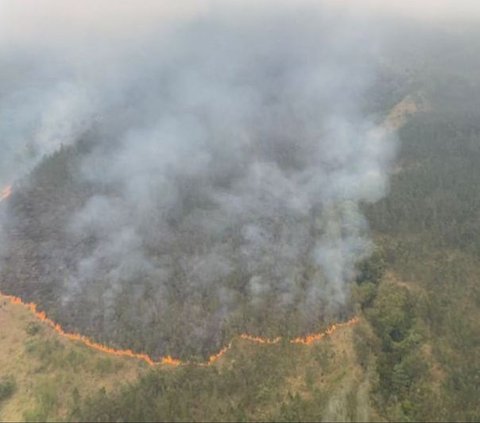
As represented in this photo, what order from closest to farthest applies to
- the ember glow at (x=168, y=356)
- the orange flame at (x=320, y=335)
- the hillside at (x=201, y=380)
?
the hillside at (x=201, y=380) < the ember glow at (x=168, y=356) < the orange flame at (x=320, y=335)

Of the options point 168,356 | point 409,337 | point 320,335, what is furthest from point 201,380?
point 409,337

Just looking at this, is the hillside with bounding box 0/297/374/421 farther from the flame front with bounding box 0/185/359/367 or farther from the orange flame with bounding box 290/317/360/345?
the flame front with bounding box 0/185/359/367

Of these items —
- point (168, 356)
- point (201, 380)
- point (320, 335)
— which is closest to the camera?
point (201, 380)

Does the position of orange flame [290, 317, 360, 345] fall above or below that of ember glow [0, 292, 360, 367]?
above

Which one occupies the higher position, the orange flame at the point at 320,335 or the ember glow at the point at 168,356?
the orange flame at the point at 320,335

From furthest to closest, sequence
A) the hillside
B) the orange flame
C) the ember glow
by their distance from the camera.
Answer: the orange flame, the ember glow, the hillside

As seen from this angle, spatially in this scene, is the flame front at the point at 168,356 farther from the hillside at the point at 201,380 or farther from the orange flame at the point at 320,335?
the hillside at the point at 201,380

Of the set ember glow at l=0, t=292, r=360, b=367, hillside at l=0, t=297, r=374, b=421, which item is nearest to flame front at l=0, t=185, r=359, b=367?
ember glow at l=0, t=292, r=360, b=367

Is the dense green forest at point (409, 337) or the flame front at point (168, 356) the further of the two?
the flame front at point (168, 356)

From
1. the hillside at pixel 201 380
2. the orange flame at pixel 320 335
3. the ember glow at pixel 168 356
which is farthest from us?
the orange flame at pixel 320 335

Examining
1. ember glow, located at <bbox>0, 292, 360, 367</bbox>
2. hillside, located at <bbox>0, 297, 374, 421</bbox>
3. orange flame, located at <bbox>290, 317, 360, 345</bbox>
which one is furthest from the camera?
orange flame, located at <bbox>290, 317, 360, 345</bbox>

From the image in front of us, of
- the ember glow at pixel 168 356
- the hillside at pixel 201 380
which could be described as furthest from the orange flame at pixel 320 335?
the hillside at pixel 201 380

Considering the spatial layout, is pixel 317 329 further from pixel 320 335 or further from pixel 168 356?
pixel 168 356
